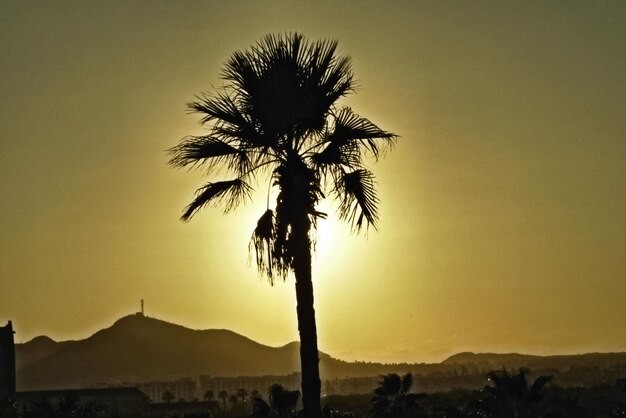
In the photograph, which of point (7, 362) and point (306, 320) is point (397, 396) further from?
point (7, 362)

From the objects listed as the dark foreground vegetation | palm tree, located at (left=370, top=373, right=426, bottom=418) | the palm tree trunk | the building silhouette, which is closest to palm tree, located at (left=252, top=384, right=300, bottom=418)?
the dark foreground vegetation

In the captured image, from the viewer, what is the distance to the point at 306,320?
734 inches

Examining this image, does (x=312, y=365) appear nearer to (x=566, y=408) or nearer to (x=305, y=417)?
(x=305, y=417)

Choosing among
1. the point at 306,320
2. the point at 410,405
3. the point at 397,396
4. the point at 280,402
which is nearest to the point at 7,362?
the point at 397,396

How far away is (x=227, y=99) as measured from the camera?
19.8m

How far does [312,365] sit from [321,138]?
4.31 metres

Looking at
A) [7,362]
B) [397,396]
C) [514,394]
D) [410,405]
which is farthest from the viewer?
[7,362]

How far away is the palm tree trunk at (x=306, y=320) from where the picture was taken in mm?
18094

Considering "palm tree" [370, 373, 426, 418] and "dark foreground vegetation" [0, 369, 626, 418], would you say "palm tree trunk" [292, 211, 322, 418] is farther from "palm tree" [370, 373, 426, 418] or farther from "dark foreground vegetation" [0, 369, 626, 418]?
"palm tree" [370, 373, 426, 418]

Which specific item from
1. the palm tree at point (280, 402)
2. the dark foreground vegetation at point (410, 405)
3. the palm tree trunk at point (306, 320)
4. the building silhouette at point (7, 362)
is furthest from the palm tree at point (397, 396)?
the building silhouette at point (7, 362)

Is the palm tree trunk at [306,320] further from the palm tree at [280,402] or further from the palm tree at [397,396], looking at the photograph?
the palm tree at [397,396]

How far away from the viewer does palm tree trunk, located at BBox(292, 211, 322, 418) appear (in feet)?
59.4

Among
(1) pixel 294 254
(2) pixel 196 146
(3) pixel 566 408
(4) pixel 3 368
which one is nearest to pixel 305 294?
(1) pixel 294 254

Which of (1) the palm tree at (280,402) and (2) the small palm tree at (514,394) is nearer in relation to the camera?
(2) the small palm tree at (514,394)
